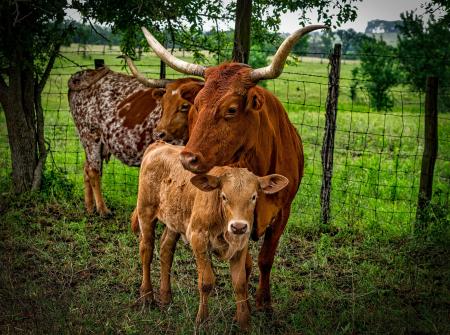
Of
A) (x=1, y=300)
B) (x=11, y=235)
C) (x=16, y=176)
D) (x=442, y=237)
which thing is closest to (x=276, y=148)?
(x=1, y=300)

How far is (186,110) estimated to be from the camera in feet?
22.4

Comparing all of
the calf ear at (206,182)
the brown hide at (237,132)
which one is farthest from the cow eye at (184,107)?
the calf ear at (206,182)

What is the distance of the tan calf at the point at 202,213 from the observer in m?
4.27

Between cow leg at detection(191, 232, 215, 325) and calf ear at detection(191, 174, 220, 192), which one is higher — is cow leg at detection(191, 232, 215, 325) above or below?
below

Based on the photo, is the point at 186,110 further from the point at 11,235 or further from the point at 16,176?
the point at 16,176

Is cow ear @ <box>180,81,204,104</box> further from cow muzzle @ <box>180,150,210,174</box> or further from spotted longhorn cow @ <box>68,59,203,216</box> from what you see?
cow muzzle @ <box>180,150,210,174</box>

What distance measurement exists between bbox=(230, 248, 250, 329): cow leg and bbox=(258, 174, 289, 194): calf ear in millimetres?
517

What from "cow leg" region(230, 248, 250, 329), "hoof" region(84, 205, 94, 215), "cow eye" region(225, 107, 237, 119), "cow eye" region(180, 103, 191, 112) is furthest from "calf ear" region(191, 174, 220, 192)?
"hoof" region(84, 205, 94, 215)

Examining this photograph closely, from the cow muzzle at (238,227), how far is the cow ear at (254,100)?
0.90m

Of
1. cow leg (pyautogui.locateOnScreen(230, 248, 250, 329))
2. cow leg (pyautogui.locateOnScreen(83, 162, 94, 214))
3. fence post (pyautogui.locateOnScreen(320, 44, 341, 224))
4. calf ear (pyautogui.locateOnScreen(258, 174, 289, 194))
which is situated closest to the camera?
calf ear (pyautogui.locateOnScreen(258, 174, 289, 194))

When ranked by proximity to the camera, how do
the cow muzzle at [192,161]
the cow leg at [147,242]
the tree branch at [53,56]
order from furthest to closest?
the tree branch at [53,56] < the cow leg at [147,242] < the cow muzzle at [192,161]

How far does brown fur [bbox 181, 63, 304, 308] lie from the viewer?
4.31m

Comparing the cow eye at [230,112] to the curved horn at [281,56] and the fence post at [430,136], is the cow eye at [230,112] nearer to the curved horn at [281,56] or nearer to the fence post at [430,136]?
the curved horn at [281,56]

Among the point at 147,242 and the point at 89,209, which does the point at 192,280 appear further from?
the point at 89,209
